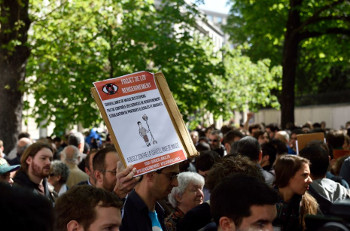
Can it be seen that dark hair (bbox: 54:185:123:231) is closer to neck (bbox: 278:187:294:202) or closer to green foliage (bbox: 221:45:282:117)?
neck (bbox: 278:187:294:202)

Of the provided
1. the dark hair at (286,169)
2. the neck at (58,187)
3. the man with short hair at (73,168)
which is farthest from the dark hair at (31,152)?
the dark hair at (286,169)

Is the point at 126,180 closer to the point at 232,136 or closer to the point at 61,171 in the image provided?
the point at 61,171

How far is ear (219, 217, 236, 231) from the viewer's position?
3.34 meters

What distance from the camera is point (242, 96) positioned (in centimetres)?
3697

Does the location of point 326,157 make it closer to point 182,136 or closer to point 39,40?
point 182,136

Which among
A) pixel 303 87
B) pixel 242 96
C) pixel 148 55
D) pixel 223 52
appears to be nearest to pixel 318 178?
pixel 148 55

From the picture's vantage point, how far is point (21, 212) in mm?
1466

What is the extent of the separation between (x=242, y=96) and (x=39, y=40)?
22.6 meters

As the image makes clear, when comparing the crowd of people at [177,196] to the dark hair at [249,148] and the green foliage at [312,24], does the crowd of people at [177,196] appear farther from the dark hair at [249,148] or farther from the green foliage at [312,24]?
the green foliage at [312,24]

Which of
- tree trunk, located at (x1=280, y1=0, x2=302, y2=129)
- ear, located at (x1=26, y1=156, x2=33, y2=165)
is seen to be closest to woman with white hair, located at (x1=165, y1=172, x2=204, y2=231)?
ear, located at (x1=26, y1=156, x2=33, y2=165)

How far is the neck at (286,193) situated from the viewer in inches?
213

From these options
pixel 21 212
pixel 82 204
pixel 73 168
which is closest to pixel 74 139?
pixel 73 168

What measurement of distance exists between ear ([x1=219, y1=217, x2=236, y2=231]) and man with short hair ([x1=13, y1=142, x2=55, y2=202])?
12.1ft

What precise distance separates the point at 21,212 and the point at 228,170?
332cm
